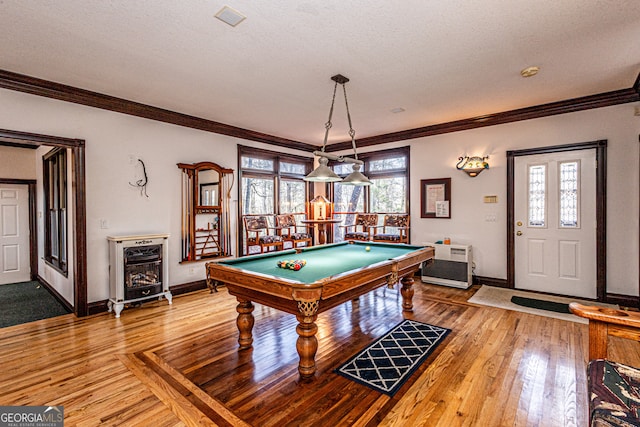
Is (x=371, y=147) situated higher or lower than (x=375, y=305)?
higher

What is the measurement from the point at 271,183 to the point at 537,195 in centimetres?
479

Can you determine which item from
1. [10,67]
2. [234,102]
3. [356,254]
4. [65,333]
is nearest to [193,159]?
[234,102]

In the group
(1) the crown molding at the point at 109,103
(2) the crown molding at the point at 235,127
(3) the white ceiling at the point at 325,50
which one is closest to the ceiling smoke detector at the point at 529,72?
(3) the white ceiling at the point at 325,50

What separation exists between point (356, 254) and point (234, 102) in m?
2.71

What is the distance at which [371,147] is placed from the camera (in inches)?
263

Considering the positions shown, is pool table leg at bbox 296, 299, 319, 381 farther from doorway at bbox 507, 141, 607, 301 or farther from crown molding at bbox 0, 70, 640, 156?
doorway at bbox 507, 141, 607, 301

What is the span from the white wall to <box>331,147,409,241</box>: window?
831mm

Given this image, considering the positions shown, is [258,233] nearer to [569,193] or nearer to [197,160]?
[197,160]

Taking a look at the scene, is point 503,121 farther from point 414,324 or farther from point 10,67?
point 10,67

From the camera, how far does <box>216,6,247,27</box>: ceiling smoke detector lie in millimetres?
2319

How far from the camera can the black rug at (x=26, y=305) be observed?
3883 mm

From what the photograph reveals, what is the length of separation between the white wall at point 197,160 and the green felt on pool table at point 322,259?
80.3 inches

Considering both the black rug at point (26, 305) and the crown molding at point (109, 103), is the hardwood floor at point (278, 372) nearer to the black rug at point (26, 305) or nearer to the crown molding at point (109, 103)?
A: the black rug at point (26, 305)

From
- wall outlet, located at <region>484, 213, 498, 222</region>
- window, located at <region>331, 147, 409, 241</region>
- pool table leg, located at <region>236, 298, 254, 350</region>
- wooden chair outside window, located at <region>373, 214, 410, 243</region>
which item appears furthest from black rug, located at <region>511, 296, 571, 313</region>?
pool table leg, located at <region>236, 298, 254, 350</region>
